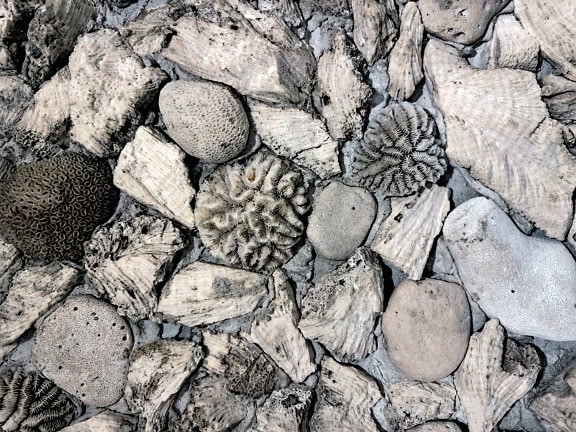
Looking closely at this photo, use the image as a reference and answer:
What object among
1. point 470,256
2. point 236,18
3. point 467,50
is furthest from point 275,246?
point 467,50

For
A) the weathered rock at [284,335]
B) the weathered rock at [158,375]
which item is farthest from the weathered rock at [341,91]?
the weathered rock at [158,375]

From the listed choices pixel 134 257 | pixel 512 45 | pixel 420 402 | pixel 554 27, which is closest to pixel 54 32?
pixel 134 257

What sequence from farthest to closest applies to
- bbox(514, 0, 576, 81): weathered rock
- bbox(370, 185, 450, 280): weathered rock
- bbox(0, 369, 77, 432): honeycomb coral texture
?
bbox(0, 369, 77, 432): honeycomb coral texture → bbox(370, 185, 450, 280): weathered rock → bbox(514, 0, 576, 81): weathered rock

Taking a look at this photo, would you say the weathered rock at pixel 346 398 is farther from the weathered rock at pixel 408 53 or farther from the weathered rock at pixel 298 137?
the weathered rock at pixel 408 53

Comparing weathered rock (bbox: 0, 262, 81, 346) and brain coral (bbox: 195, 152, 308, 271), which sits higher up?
brain coral (bbox: 195, 152, 308, 271)

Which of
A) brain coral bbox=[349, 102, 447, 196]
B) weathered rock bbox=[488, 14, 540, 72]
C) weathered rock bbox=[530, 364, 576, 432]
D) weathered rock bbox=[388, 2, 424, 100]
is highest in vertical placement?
weathered rock bbox=[488, 14, 540, 72]

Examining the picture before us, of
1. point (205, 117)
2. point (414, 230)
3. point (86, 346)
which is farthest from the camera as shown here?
point (86, 346)

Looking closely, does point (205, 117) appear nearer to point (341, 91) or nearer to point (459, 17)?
point (341, 91)

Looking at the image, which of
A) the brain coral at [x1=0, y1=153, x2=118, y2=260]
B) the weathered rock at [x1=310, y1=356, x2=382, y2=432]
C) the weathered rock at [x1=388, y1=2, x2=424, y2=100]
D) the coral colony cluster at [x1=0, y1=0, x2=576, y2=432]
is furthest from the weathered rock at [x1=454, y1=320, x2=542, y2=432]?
the brain coral at [x1=0, y1=153, x2=118, y2=260]

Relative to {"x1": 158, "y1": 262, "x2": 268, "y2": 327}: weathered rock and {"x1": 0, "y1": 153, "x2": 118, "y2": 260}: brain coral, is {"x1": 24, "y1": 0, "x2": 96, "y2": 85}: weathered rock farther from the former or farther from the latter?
{"x1": 158, "y1": 262, "x2": 268, "y2": 327}: weathered rock
